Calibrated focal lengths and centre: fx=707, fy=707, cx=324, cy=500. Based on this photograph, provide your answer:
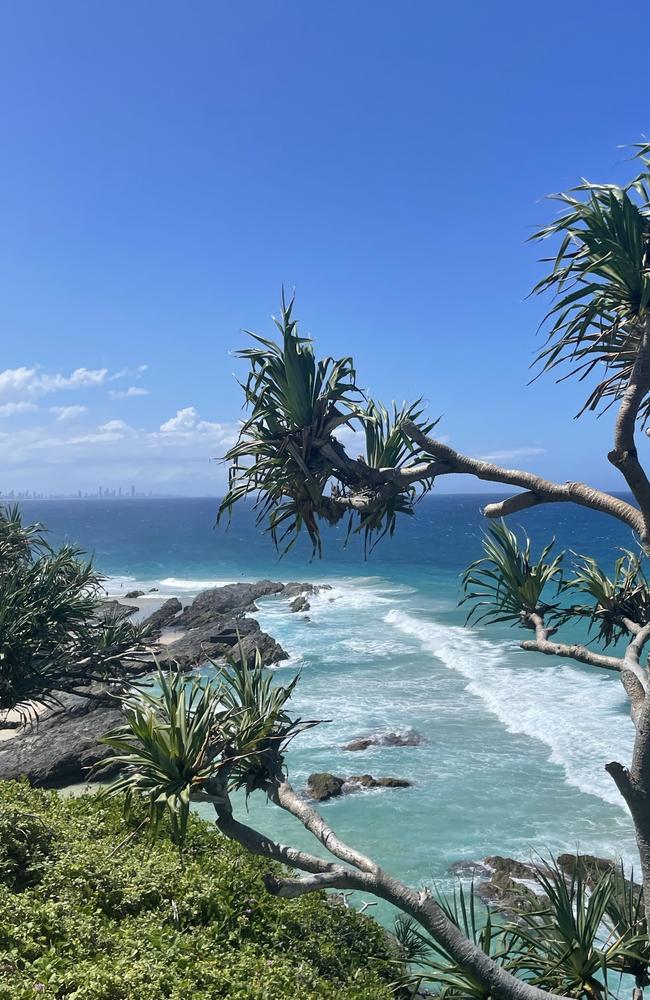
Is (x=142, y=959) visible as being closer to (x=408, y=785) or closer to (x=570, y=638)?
(x=408, y=785)

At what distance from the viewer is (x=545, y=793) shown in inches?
683

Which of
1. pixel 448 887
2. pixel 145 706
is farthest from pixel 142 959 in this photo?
pixel 448 887

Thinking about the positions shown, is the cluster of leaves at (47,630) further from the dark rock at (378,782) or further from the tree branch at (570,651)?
the dark rock at (378,782)

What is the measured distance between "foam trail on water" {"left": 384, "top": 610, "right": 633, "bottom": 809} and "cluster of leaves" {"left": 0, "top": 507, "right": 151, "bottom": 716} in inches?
494

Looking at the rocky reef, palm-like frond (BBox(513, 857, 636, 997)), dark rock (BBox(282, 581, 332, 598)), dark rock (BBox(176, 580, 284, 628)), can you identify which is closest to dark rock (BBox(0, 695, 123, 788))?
the rocky reef

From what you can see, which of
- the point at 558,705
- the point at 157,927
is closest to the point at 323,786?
the point at 558,705

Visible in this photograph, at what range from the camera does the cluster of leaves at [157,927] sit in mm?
4988

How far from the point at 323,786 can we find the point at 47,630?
8.93 metres

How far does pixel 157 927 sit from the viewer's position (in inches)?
231

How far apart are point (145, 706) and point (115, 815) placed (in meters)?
4.04

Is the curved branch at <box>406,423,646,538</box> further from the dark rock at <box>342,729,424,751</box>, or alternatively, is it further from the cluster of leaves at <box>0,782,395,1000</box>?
the dark rock at <box>342,729,424,751</box>

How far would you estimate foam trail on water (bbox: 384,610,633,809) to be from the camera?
19172mm

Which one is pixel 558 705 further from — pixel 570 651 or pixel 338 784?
pixel 570 651

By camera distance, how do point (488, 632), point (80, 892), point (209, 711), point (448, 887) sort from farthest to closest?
point (488, 632), point (448, 887), point (80, 892), point (209, 711)
